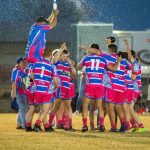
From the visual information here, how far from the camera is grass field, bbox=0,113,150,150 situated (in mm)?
14734

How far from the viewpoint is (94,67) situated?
1953cm

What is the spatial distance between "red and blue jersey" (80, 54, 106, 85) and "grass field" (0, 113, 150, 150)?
1.40 metres

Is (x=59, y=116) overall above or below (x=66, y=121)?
above

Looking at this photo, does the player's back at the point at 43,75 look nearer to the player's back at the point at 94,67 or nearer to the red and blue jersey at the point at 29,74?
the red and blue jersey at the point at 29,74

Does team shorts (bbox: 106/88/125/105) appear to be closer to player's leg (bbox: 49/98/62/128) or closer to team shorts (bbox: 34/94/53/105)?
player's leg (bbox: 49/98/62/128)

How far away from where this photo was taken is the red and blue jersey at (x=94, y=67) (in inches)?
768

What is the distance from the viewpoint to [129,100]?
20.2 meters

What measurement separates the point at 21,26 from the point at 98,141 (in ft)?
108

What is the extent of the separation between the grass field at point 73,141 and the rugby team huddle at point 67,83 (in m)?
1.02

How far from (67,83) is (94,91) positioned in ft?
3.43

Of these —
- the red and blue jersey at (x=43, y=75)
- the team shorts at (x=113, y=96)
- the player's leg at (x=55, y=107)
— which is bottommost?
the player's leg at (x=55, y=107)

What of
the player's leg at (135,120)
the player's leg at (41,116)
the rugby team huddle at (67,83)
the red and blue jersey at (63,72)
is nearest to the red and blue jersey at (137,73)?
the rugby team huddle at (67,83)

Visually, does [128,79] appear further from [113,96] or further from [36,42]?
[36,42]

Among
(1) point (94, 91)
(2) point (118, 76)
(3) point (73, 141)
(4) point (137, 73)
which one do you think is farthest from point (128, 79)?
(3) point (73, 141)
